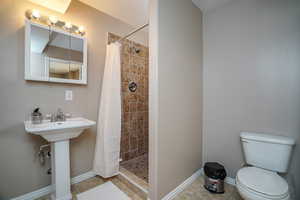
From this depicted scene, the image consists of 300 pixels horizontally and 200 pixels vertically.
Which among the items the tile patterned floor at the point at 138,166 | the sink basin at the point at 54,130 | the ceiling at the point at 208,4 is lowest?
the tile patterned floor at the point at 138,166

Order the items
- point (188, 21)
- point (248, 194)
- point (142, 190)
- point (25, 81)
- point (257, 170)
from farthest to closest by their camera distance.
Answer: point (188, 21) → point (142, 190) → point (25, 81) → point (257, 170) → point (248, 194)

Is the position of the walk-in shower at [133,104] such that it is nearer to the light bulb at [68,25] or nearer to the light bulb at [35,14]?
the light bulb at [68,25]

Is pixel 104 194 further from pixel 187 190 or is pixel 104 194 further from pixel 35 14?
pixel 35 14

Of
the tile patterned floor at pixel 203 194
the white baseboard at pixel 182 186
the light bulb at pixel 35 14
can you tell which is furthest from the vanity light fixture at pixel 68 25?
the tile patterned floor at pixel 203 194

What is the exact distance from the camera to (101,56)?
6.37ft

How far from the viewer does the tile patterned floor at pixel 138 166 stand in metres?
1.90

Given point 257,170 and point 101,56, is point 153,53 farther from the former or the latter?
point 257,170

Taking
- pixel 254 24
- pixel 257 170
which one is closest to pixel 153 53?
pixel 254 24

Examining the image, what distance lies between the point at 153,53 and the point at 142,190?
162 cm

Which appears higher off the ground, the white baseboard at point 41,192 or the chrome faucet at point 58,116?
the chrome faucet at point 58,116

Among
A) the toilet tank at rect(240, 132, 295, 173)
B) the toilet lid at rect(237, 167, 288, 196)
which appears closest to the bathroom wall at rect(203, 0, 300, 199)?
the toilet tank at rect(240, 132, 295, 173)

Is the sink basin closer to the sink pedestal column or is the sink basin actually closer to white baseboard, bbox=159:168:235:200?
the sink pedestal column

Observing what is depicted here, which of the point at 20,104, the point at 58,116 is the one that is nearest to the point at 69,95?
the point at 58,116

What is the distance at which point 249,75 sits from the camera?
156cm
